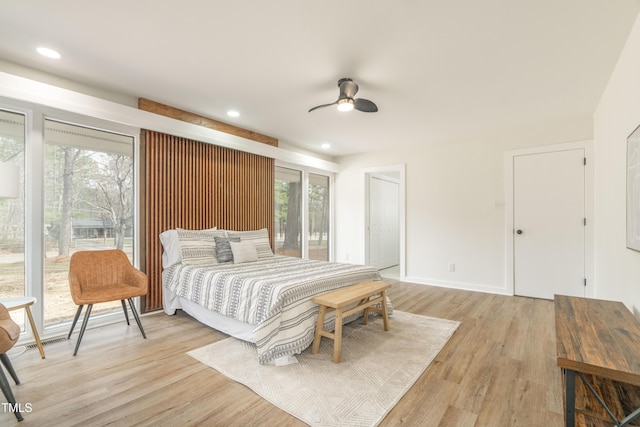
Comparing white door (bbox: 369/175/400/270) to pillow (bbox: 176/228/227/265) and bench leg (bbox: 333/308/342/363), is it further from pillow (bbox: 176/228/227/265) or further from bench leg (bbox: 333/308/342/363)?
bench leg (bbox: 333/308/342/363)

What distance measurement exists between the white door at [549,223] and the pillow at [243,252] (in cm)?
383

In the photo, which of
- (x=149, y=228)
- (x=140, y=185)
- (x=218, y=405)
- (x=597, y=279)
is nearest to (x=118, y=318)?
(x=149, y=228)

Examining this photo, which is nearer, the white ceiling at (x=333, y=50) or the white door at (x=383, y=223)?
the white ceiling at (x=333, y=50)

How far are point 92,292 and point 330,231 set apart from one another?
4383 millimetres

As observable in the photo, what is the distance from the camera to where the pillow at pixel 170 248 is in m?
3.43

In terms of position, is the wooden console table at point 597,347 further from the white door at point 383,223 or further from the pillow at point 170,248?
the white door at point 383,223

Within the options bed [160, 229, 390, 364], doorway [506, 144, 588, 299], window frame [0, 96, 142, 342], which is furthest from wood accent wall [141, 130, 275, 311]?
doorway [506, 144, 588, 299]

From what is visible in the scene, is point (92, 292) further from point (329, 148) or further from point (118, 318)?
point (329, 148)

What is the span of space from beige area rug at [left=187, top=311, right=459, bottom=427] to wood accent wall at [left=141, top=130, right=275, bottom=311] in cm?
163

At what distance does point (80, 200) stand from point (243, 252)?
176cm

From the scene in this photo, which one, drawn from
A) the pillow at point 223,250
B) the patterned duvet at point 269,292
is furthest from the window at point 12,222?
the pillow at point 223,250

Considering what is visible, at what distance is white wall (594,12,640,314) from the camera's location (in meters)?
2.06

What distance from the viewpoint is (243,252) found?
372 centimetres

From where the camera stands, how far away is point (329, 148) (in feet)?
19.0
